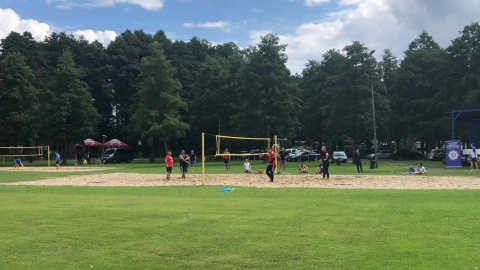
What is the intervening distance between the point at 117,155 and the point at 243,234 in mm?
56547

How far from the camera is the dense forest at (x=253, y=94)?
5675cm

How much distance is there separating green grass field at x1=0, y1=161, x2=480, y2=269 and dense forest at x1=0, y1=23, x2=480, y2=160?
38.8m

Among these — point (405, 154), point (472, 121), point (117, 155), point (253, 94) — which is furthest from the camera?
point (405, 154)

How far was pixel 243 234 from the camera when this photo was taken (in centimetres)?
959

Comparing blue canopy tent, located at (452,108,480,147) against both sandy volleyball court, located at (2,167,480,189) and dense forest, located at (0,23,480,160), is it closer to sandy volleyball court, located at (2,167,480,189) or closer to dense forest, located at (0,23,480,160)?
dense forest, located at (0,23,480,160)

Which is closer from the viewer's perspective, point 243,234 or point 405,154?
point 243,234

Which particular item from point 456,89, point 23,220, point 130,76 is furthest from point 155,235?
point 130,76

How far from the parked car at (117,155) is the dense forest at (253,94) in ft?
Answer: 10.7

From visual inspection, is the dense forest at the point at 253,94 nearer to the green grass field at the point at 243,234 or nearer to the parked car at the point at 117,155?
the parked car at the point at 117,155

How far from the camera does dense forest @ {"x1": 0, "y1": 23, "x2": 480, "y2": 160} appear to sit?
56.8 meters

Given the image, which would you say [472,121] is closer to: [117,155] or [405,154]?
[405,154]

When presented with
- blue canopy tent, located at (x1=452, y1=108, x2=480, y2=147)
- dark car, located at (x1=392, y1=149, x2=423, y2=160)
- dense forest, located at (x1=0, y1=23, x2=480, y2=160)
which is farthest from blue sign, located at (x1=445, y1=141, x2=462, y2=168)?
dark car, located at (x1=392, y1=149, x2=423, y2=160)

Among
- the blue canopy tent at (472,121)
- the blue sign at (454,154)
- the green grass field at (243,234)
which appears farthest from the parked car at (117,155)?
the green grass field at (243,234)

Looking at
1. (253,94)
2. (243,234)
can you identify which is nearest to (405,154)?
(253,94)
